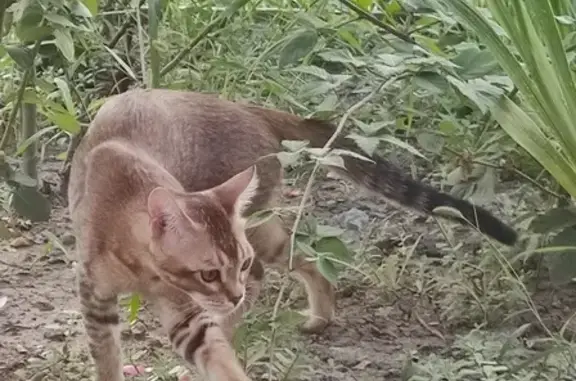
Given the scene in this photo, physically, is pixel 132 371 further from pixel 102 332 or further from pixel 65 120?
pixel 65 120

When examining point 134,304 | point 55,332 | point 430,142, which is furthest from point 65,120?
point 430,142

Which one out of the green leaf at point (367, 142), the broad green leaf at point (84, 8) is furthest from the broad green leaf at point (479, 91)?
the broad green leaf at point (84, 8)

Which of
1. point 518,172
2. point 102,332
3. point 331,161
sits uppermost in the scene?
point 331,161

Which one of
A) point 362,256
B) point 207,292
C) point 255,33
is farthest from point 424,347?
point 255,33

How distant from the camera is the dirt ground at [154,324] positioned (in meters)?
1.44

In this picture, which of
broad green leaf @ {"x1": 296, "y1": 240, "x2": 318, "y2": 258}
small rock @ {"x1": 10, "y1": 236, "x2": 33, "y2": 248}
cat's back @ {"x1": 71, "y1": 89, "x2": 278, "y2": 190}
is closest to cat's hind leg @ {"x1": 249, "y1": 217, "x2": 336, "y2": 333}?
cat's back @ {"x1": 71, "y1": 89, "x2": 278, "y2": 190}

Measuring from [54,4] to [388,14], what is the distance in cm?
50

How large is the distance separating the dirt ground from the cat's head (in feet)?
0.90

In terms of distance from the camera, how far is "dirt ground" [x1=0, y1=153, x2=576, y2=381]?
4.71 ft

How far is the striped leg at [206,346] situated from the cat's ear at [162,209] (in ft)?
0.61

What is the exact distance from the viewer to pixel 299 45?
4.23 ft

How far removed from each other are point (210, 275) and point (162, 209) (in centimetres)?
11

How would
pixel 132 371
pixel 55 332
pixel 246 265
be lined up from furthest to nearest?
pixel 55 332 → pixel 132 371 → pixel 246 265

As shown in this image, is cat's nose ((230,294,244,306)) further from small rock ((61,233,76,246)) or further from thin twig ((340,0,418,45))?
small rock ((61,233,76,246))
